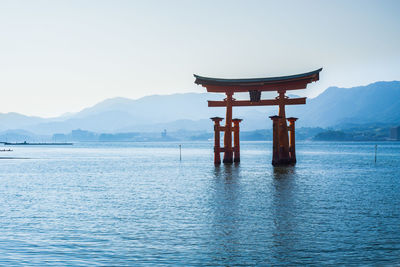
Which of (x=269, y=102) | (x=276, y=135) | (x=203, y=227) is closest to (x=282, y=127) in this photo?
(x=276, y=135)

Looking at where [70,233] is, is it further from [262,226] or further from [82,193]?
[82,193]

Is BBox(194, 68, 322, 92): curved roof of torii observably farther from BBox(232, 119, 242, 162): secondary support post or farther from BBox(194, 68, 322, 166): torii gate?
BBox(232, 119, 242, 162): secondary support post

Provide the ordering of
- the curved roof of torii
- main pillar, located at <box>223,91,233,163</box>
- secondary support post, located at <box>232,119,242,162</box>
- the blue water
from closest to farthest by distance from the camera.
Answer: the blue water
the curved roof of torii
main pillar, located at <box>223,91,233,163</box>
secondary support post, located at <box>232,119,242,162</box>

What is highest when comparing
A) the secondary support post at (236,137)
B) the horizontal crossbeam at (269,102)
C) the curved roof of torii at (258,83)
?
the curved roof of torii at (258,83)

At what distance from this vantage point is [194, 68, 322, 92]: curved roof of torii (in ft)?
114

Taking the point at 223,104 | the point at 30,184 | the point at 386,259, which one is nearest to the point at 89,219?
the point at 386,259

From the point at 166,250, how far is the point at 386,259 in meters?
5.51

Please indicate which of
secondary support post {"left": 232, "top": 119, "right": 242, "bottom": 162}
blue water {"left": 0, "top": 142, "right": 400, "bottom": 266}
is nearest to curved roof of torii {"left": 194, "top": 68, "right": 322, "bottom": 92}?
secondary support post {"left": 232, "top": 119, "right": 242, "bottom": 162}

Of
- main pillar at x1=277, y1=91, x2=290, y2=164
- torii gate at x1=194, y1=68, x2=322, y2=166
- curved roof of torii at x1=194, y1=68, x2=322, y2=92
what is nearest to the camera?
curved roof of torii at x1=194, y1=68, x2=322, y2=92

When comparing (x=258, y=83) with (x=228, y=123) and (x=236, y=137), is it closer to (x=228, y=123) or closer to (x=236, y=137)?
(x=228, y=123)

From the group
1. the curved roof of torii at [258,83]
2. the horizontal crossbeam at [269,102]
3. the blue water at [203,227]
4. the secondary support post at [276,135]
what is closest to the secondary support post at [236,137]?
the horizontal crossbeam at [269,102]

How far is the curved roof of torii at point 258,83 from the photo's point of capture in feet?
114

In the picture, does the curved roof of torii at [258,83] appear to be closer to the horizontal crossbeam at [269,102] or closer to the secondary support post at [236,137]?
the horizontal crossbeam at [269,102]

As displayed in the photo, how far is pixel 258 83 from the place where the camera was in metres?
35.6
